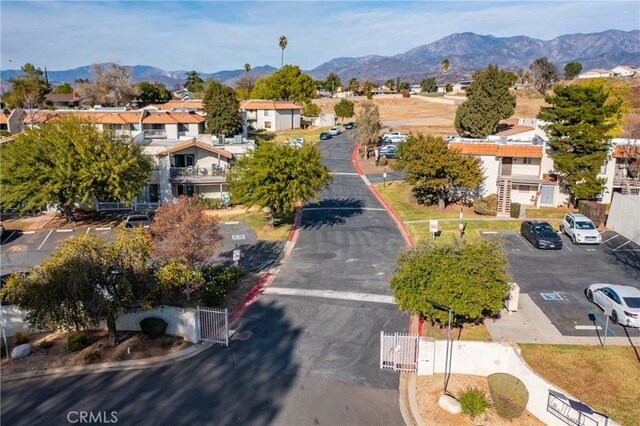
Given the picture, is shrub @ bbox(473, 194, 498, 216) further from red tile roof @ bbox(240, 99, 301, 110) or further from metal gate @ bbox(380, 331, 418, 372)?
red tile roof @ bbox(240, 99, 301, 110)

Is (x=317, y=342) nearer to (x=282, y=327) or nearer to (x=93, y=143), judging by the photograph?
(x=282, y=327)

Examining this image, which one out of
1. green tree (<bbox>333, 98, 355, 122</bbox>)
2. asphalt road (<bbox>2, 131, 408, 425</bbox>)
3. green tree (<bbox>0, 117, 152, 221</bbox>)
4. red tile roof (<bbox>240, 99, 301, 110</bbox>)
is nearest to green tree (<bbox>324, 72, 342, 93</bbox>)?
green tree (<bbox>333, 98, 355, 122</bbox>)

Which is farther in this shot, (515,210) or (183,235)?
(515,210)

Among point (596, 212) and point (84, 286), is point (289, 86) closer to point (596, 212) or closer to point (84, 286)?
point (596, 212)

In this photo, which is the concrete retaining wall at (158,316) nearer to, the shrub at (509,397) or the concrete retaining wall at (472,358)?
the concrete retaining wall at (472,358)

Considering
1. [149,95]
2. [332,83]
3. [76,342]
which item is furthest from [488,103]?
[332,83]

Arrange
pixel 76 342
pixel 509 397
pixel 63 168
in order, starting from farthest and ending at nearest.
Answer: pixel 63 168 < pixel 76 342 < pixel 509 397
